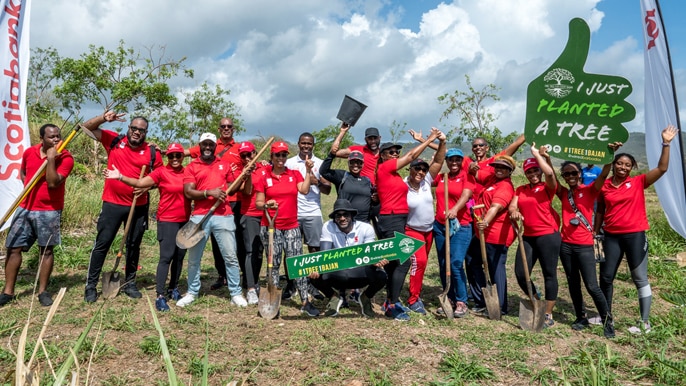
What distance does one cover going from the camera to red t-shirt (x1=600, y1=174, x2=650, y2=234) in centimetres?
488

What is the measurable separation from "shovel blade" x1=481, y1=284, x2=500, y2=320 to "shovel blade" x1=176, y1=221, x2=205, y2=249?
344cm

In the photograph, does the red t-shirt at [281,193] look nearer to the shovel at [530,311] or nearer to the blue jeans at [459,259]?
the blue jeans at [459,259]

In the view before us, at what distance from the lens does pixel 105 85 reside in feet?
56.4

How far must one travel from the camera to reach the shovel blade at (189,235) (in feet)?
17.9

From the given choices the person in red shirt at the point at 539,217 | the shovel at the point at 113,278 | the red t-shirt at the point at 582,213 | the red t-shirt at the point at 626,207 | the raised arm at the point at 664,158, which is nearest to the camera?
the raised arm at the point at 664,158

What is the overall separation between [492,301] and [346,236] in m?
1.87

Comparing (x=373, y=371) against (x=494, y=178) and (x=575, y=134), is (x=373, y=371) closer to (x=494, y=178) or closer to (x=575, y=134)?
(x=494, y=178)

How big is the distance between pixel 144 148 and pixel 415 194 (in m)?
3.44

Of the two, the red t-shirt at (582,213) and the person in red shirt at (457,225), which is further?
the person in red shirt at (457,225)

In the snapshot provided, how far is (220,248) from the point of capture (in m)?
5.68

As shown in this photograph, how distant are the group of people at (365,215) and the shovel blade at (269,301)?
0.26 meters

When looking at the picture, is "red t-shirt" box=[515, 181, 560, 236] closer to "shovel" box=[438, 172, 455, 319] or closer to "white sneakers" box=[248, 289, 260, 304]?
"shovel" box=[438, 172, 455, 319]

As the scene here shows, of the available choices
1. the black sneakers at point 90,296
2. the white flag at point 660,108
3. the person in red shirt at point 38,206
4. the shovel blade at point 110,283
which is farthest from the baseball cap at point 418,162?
the black sneakers at point 90,296

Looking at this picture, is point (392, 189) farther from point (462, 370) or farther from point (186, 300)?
point (186, 300)
